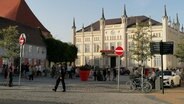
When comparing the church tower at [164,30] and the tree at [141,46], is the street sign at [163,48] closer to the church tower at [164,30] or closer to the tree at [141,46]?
the tree at [141,46]

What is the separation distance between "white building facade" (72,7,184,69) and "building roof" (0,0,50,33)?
24.1m

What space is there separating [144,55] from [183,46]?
58.2 ft

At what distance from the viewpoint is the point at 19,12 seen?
323 feet

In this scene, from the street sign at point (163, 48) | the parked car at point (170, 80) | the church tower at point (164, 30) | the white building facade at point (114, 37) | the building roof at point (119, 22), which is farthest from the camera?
the building roof at point (119, 22)

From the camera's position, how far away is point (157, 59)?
112 meters

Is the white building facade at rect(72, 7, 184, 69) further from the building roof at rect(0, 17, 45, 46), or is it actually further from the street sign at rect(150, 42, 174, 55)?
the street sign at rect(150, 42, 174, 55)

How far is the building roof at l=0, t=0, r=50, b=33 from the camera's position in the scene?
97.9m

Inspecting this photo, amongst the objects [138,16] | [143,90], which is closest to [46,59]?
[138,16]

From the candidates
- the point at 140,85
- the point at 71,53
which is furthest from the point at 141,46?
the point at 71,53

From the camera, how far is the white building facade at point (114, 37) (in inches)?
4528

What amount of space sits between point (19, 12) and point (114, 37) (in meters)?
35.0

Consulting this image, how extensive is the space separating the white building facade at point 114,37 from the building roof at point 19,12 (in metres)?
24.1

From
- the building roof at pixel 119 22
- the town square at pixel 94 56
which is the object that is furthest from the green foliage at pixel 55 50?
the building roof at pixel 119 22

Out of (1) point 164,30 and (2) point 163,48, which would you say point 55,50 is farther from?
(2) point 163,48
